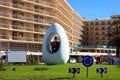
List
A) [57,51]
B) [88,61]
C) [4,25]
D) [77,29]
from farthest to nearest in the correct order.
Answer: [77,29]
[4,25]
[57,51]
[88,61]

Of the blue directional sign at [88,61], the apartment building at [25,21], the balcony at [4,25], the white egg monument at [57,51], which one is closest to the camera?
the blue directional sign at [88,61]

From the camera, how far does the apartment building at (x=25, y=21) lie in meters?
80.9

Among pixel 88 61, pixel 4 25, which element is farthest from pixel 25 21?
pixel 88 61

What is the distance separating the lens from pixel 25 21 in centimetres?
8694

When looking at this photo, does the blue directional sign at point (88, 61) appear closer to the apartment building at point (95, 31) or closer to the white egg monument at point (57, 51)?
the white egg monument at point (57, 51)

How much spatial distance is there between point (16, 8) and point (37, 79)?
64038 mm

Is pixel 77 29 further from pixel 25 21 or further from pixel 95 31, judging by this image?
pixel 25 21

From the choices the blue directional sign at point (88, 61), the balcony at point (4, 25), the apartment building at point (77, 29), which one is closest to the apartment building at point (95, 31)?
the apartment building at point (77, 29)

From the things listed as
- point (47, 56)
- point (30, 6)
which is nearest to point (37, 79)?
point (47, 56)

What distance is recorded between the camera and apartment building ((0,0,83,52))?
3184 inches

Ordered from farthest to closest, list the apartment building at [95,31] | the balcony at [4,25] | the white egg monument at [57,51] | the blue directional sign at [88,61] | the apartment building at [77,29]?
1. the apartment building at [95,31]
2. the apartment building at [77,29]
3. the balcony at [4,25]
4. the white egg monument at [57,51]
5. the blue directional sign at [88,61]

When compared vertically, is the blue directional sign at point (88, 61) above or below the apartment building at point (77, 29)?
below

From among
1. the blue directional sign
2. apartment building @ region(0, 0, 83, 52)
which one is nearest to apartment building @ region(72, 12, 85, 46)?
apartment building @ region(0, 0, 83, 52)

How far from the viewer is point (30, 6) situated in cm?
9025
